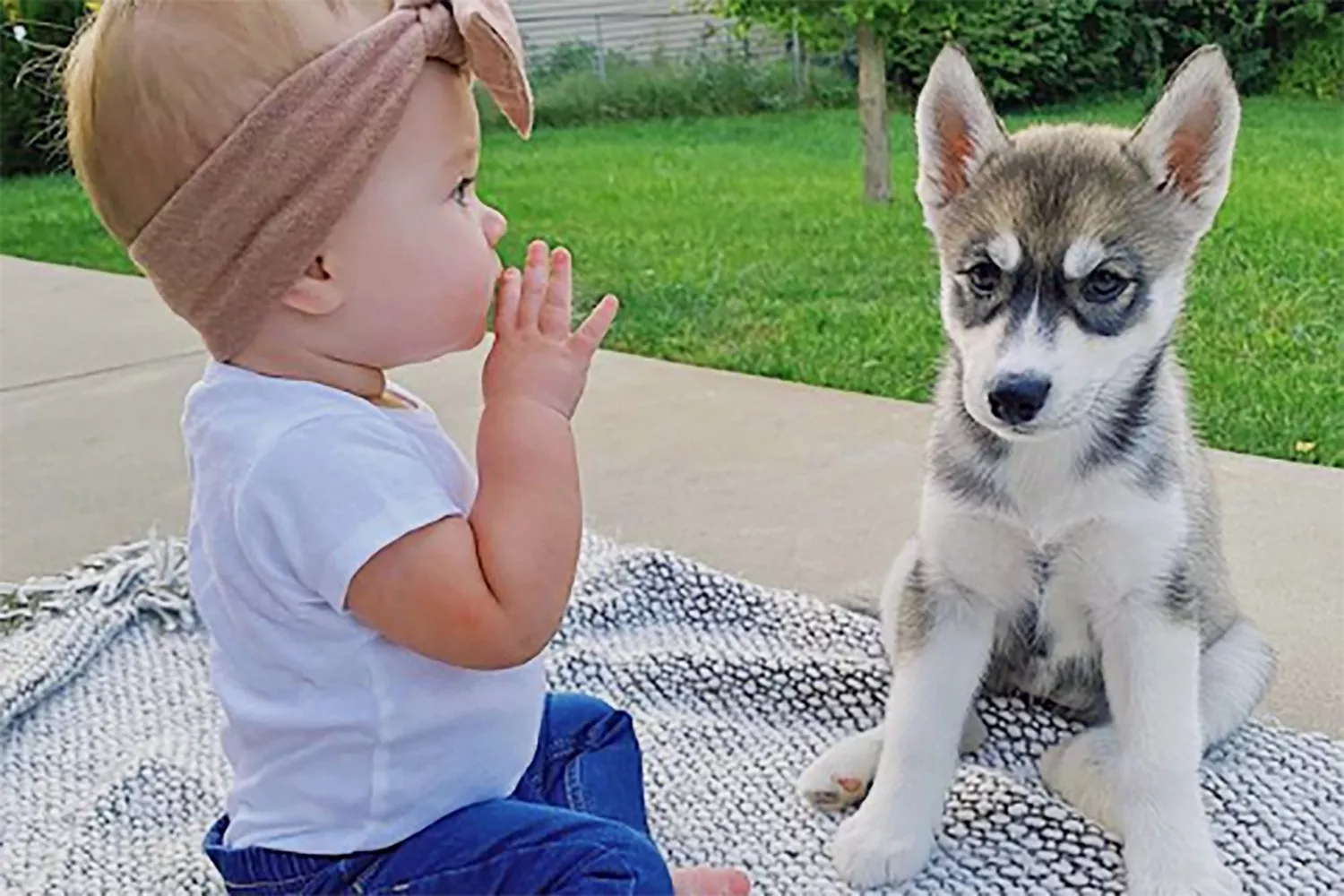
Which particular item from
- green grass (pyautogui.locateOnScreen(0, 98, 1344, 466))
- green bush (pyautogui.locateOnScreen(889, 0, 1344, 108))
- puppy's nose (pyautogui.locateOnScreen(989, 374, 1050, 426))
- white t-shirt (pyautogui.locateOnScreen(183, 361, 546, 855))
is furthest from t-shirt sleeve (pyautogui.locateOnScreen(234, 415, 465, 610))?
green bush (pyautogui.locateOnScreen(889, 0, 1344, 108))

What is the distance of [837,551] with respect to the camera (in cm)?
414

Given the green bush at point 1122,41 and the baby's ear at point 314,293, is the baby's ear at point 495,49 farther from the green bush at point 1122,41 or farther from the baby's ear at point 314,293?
the green bush at point 1122,41

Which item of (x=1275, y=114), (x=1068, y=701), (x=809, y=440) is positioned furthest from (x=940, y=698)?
(x=1275, y=114)

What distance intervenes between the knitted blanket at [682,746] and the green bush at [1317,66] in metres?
14.1

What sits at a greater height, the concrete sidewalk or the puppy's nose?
the puppy's nose

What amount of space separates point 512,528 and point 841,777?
1.04 meters

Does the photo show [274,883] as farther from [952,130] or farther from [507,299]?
[952,130]

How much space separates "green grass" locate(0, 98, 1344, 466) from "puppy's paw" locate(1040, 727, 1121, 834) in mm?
796

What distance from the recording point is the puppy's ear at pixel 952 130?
2.64m

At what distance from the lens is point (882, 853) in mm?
2537

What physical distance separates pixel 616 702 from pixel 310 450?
55.5 inches

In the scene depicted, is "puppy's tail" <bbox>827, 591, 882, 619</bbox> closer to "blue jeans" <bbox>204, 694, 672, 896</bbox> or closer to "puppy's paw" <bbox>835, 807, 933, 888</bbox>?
"puppy's paw" <bbox>835, 807, 933, 888</bbox>

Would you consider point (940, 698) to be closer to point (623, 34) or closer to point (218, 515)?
point (218, 515)

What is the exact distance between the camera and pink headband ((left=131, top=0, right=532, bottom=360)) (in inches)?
75.6
